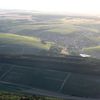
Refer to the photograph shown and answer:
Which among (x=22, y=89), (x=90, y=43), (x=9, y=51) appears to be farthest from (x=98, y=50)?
(x=22, y=89)

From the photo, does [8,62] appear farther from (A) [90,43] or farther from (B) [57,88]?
(A) [90,43]

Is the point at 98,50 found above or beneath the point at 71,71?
beneath

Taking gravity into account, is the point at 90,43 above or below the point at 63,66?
below

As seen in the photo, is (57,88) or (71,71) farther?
(71,71)

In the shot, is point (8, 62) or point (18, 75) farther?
point (8, 62)

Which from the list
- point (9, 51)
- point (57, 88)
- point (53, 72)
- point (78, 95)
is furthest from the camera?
point (9, 51)

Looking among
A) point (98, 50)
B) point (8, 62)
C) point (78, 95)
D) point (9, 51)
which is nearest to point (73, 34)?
point (98, 50)

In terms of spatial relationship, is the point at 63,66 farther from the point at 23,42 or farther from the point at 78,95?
the point at 23,42

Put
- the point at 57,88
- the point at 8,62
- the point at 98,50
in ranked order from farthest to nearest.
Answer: the point at 98,50 < the point at 8,62 < the point at 57,88

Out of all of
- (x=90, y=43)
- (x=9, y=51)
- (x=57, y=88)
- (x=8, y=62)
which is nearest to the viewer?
(x=57, y=88)
